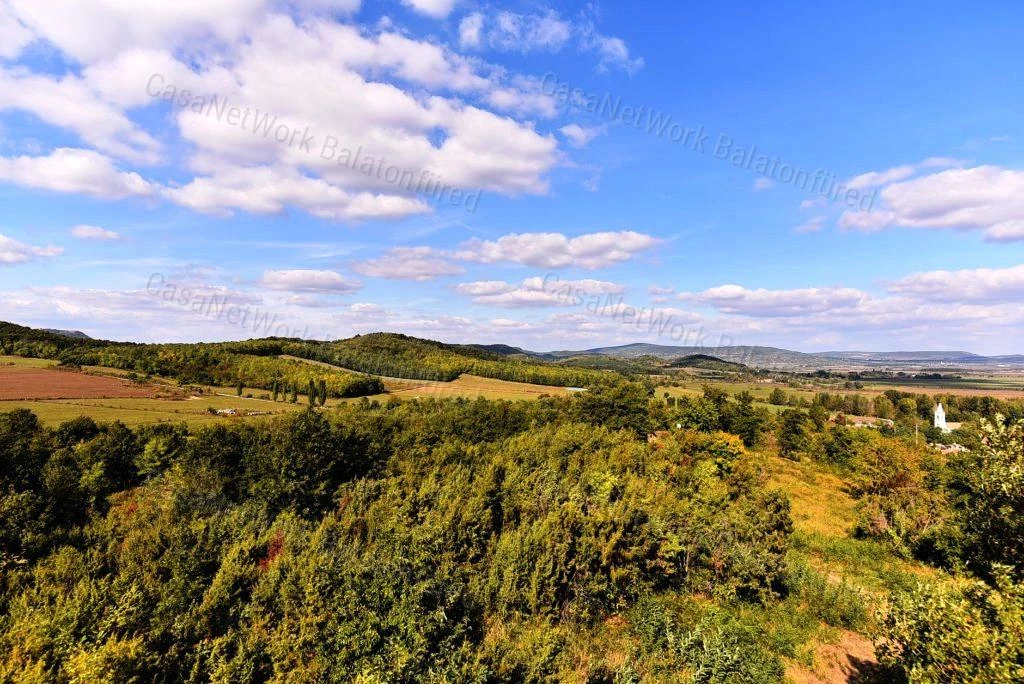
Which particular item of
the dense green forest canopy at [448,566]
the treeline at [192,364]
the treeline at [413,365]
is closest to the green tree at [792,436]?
the dense green forest canopy at [448,566]

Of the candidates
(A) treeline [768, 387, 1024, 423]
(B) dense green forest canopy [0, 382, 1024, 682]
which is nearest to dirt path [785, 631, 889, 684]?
(B) dense green forest canopy [0, 382, 1024, 682]

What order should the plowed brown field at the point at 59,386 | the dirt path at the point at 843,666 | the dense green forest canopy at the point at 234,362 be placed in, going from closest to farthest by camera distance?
the dirt path at the point at 843,666, the plowed brown field at the point at 59,386, the dense green forest canopy at the point at 234,362

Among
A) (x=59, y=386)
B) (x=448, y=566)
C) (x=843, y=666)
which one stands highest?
(x=59, y=386)

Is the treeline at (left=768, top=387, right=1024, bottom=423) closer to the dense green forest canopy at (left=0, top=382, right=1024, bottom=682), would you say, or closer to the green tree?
the green tree

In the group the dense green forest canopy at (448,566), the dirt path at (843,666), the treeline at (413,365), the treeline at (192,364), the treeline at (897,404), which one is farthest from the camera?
the treeline at (413,365)

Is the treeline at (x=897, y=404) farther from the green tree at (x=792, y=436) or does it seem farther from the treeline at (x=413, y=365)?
the treeline at (x=413, y=365)

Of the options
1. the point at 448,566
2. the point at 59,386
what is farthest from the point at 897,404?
the point at 59,386

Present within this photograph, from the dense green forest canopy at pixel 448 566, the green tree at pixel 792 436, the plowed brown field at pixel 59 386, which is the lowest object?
the green tree at pixel 792 436

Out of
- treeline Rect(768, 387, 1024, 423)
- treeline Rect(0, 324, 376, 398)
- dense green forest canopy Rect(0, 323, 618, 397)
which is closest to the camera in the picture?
treeline Rect(0, 324, 376, 398)

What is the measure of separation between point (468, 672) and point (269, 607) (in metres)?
8.37

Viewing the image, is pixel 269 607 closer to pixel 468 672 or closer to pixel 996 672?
pixel 468 672

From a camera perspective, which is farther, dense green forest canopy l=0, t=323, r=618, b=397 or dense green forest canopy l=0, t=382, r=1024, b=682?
dense green forest canopy l=0, t=323, r=618, b=397

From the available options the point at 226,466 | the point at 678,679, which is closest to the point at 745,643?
the point at 678,679

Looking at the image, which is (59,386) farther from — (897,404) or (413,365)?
(897,404)
